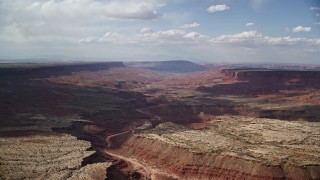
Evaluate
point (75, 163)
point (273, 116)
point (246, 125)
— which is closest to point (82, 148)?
point (75, 163)

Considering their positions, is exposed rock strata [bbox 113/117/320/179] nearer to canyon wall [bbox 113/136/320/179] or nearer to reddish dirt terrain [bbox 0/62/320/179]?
canyon wall [bbox 113/136/320/179]

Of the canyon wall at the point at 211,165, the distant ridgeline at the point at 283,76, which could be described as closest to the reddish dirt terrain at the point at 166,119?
the canyon wall at the point at 211,165

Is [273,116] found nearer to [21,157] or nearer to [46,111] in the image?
[46,111]

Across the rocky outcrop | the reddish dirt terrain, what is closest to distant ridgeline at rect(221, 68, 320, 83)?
the reddish dirt terrain

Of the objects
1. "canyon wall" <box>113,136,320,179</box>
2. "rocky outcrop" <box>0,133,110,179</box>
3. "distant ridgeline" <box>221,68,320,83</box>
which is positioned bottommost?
"canyon wall" <box>113,136,320,179</box>

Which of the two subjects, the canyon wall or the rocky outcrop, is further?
the canyon wall

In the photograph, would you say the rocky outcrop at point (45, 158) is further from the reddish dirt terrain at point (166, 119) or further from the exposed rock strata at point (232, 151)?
the exposed rock strata at point (232, 151)

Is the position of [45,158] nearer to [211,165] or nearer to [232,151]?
[211,165]

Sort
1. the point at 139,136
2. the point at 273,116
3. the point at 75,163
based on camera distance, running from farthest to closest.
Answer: the point at 273,116, the point at 139,136, the point at 75,163

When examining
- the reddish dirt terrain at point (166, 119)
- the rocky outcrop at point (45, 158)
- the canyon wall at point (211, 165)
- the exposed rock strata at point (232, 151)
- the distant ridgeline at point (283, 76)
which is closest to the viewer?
the rocky outcrop at point (45, 158)
